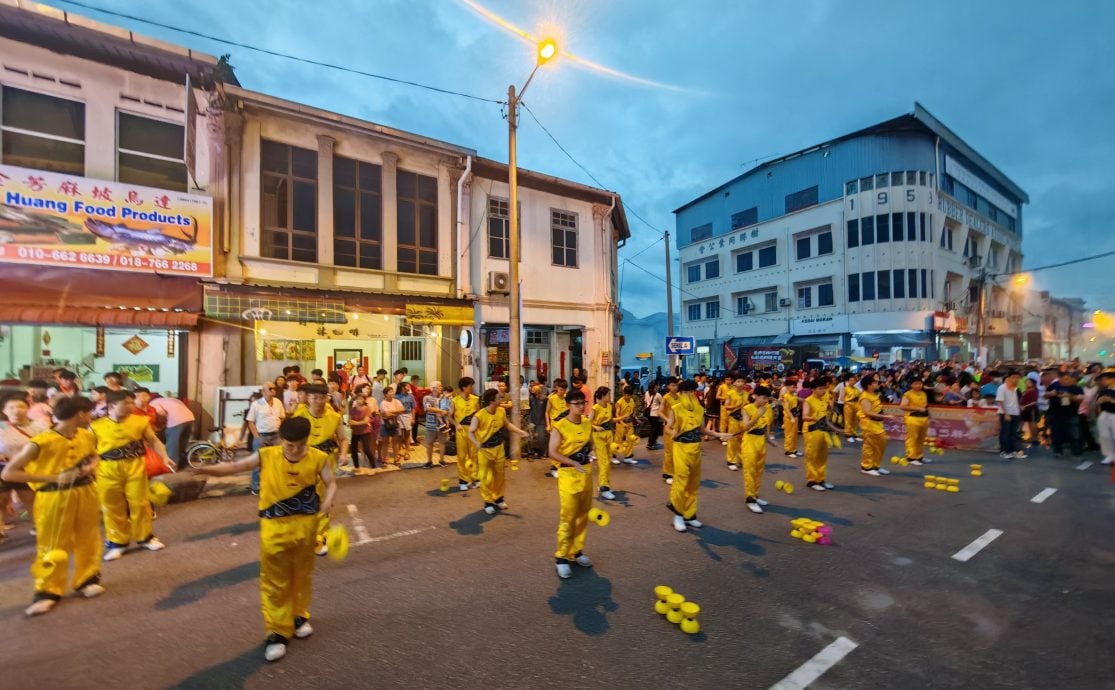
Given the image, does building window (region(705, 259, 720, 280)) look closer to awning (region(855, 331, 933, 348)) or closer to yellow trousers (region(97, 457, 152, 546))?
awning (region(855, 331, 933, 348))

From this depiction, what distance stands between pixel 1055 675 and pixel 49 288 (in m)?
16.7

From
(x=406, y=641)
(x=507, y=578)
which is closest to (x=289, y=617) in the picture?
(x=406, y=641)

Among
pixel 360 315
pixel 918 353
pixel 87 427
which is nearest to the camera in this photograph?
pixel 87 427

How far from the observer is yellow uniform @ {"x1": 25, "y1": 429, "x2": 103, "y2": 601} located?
448cm

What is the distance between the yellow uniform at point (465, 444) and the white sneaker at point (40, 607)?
512cm

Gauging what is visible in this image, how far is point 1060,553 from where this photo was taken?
5.68 m

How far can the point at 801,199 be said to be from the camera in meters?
37.7

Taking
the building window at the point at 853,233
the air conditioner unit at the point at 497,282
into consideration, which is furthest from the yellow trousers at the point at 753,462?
the building window at the point at 853,233

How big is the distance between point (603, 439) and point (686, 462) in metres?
2.23

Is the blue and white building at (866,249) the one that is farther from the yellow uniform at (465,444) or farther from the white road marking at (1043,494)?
the yellow uniform at (465,444)

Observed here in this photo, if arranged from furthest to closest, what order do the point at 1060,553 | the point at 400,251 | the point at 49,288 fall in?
the point at 400,251 < the point at 49,288 < the point at 1060,553

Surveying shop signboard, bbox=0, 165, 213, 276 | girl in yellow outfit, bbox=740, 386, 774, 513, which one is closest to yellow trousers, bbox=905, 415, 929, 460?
girl in yellow outfit, bbox=740, 386, 774, 513

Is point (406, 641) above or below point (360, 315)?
below

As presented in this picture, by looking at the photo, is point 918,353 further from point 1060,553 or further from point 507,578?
point 507,578
